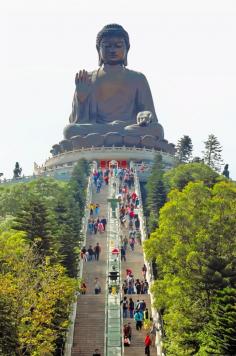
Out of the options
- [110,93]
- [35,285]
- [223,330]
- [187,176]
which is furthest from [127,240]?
[110,93]

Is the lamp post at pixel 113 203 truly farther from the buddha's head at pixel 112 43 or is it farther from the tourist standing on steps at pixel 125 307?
the buddha's head at pixel 112 43

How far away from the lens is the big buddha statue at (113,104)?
48.5 m

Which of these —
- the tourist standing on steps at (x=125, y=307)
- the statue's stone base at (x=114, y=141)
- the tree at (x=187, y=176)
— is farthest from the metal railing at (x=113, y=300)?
the statue's stone base at (x=114, y=141)

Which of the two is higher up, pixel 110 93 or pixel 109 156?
pixel 110 93

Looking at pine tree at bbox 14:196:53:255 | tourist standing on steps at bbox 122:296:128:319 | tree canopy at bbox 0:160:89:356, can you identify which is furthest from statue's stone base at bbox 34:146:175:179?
tourist standing on steps at bbox 122:296:128:319

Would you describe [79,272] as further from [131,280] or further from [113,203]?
[113,203]

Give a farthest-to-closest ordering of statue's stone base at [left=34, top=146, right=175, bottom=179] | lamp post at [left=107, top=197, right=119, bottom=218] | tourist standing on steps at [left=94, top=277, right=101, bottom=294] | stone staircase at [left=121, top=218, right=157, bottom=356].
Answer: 1. statue's stone base at [left=34, top=146, right=175, bottom=179]
2. lamp post at [left=107, top=197, right=119, bottom=218]
3. tourist standing on steps at [left=94, top=277, right=101, bottom=294]
4. stone staircase at [left=121, top=218, right=157, bottom=356]

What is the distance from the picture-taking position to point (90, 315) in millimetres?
19750

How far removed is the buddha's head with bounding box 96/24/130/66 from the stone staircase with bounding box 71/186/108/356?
3035cm

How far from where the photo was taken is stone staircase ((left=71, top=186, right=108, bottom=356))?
59.6 feet

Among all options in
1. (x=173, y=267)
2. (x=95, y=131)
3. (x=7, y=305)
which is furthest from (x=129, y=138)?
(x=7, y=305)

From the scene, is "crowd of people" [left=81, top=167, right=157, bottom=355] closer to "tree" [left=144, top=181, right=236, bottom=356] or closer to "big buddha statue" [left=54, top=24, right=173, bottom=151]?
"tree" [left=144, top=181, right=236, bottom=356]

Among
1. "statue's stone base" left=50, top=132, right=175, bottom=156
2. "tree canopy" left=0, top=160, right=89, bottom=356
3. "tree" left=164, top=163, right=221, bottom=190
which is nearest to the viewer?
"tree canopy" left=0, top=160, right=89, bottom=356

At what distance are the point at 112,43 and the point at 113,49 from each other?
0.46m
